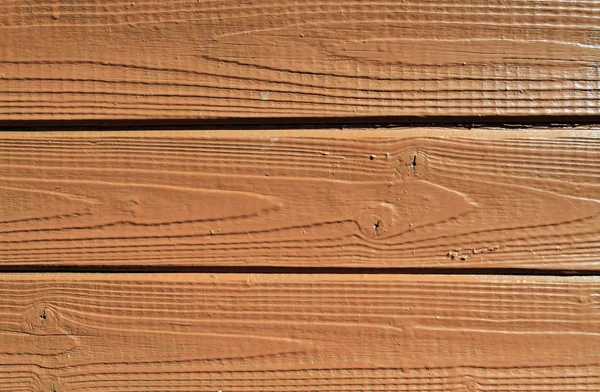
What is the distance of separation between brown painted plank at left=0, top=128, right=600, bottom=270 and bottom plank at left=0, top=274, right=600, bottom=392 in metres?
0.03

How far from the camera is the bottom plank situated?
25.7 inches

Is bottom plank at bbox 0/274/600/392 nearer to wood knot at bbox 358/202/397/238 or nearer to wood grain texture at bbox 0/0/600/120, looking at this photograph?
wood knot at bbox 358/202/397/238

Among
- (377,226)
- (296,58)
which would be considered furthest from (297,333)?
(296,58)

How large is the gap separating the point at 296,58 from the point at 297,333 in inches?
14.0

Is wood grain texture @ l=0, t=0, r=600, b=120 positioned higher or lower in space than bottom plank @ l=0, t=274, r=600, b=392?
higher

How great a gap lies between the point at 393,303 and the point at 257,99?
0.32 metres

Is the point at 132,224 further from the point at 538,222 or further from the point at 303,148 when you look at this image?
the point at 538,222

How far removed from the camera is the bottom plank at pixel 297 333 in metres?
0.65

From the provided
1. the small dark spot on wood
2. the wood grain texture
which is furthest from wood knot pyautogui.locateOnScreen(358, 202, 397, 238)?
the wood grain texture

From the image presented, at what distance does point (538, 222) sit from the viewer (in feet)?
2.12

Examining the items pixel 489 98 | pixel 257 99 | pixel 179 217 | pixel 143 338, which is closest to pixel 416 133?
pixel 489 98

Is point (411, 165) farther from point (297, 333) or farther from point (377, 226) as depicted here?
point (297, 333)

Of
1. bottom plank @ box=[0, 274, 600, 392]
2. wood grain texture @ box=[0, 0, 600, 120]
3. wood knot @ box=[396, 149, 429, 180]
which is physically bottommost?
bottom plank @ box=[0, 274, 600, 392]

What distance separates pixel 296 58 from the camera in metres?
0.66
